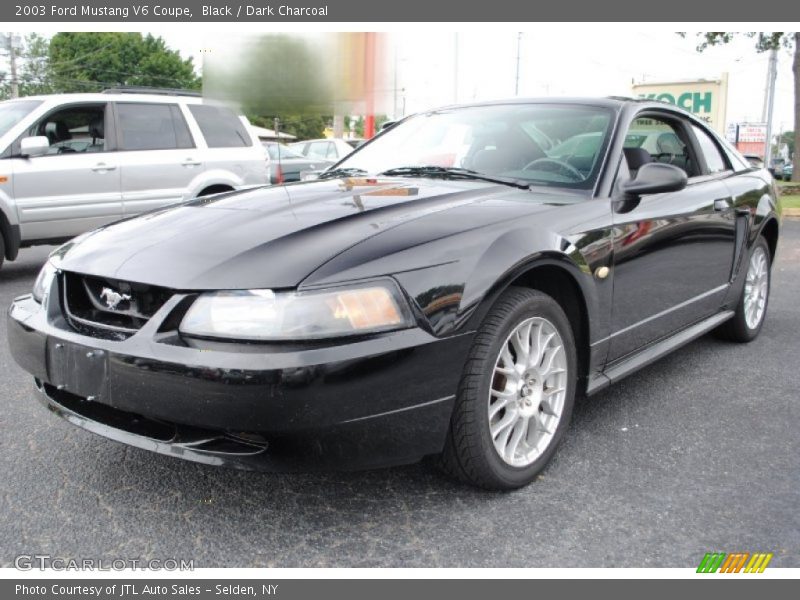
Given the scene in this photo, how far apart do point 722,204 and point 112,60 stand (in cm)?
4705

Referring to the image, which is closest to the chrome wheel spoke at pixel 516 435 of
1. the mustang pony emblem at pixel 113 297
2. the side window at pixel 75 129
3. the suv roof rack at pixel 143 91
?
the mustang pony emblem at pixel 113 297

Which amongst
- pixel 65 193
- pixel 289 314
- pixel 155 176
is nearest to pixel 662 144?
pixel 289 314

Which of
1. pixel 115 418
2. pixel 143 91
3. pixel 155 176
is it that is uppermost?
pixel 143 91

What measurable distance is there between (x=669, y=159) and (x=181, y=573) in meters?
3.31

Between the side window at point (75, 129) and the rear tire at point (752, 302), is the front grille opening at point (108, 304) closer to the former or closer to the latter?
the rear tire at point (752, 302)

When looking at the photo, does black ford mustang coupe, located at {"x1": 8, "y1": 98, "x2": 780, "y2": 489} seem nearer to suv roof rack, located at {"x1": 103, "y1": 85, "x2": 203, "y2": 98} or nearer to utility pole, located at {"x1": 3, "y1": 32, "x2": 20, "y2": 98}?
suv roof rack, located at {"x1": 103, "y1": 85, "x2": 203, "y2": 98}

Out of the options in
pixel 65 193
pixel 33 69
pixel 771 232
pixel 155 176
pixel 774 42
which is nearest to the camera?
→ pixel 771 232

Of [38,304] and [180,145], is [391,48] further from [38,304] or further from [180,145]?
A: [180,145]

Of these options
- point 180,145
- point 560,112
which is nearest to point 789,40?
point 180,145

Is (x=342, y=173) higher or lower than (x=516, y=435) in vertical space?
higher

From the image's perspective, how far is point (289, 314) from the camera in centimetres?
210

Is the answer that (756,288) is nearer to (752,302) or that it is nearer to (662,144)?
(752,302)

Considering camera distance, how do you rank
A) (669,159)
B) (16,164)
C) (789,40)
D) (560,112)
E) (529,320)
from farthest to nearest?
(789,40) < (16,164) < (669,159) < (560,112) < (529,320)

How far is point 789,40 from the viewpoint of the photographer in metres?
18.0
